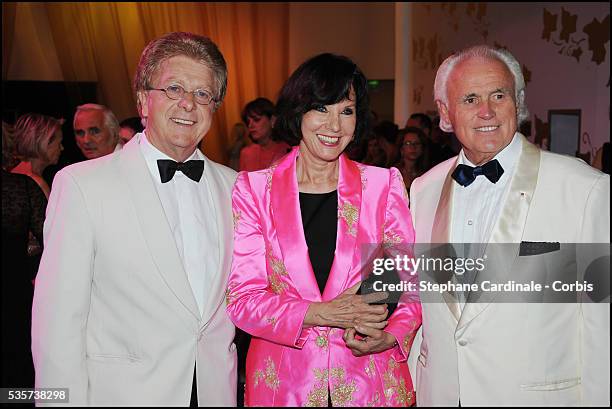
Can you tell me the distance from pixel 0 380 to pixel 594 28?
15.8 feet

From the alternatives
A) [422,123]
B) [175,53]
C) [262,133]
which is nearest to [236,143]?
[262,133]

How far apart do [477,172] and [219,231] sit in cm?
94

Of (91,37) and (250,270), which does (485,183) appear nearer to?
(250,270)

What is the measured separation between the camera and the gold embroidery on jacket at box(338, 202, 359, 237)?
8.27ft

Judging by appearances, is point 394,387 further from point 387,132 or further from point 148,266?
point 387,132

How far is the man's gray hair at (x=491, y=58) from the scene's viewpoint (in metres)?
2.56

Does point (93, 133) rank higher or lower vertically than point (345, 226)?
higher

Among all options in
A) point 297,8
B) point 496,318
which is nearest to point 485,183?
point 496,318

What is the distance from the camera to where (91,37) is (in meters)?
9.71

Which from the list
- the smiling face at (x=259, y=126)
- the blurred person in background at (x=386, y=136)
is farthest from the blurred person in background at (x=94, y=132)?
the blurred person in background at (x=386, y=136)

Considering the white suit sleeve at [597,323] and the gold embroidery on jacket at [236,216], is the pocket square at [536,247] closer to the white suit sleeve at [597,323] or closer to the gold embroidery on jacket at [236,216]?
the white suit sleeve at [597,323]

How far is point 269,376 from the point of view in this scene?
8.18 feet

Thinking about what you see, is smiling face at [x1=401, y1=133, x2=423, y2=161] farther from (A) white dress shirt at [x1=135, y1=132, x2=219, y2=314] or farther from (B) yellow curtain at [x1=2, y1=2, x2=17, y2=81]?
(B) yellow curtain at [x1=2, y1=2, x2=17, y2=81]

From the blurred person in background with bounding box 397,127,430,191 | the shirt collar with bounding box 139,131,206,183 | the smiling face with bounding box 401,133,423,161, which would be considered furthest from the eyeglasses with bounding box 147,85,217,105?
the smiling face with bounding box 401,133,423,161
